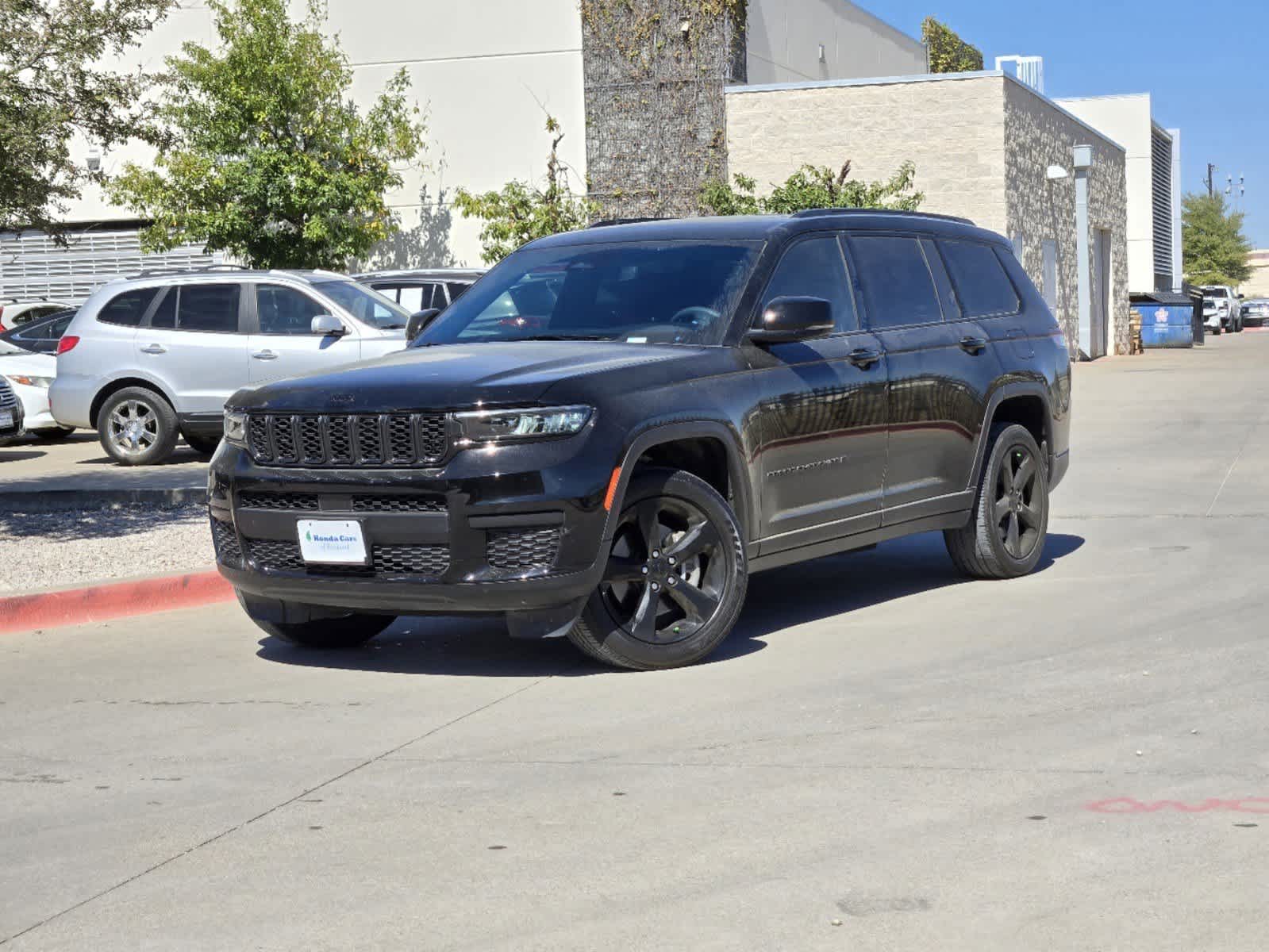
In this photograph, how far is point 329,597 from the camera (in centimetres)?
722

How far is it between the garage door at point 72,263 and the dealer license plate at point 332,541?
94.6 feet

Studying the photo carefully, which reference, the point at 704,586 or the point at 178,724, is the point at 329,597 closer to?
the point at 178,724

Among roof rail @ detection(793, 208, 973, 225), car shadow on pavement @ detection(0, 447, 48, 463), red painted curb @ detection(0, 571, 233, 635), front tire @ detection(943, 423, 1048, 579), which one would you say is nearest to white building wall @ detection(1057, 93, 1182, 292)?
car shadow on pavement @ detection(0, 447, 48, 463)

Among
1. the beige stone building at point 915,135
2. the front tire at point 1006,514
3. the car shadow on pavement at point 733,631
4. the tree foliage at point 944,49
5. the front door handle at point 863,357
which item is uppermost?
the tree foliage at point 944,49

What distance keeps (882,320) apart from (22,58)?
6048mm

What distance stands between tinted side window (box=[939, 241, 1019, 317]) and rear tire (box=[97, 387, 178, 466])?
10.1m

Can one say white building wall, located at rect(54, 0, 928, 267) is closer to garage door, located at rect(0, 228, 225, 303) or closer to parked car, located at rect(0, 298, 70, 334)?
garage door, located at rect(0, 228, 225, 303)

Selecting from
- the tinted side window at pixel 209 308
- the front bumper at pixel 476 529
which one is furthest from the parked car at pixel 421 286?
the front bumper at pixel 476 529

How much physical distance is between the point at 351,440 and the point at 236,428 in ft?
2.60

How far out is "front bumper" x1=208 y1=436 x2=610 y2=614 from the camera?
685 centimetres

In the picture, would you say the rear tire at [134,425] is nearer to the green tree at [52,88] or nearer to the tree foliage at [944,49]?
the green tree at [52,88]

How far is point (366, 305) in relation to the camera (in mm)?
17578

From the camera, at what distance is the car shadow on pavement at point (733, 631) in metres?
7.66

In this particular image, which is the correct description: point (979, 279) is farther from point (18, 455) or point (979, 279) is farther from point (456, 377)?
point (18, 455)
